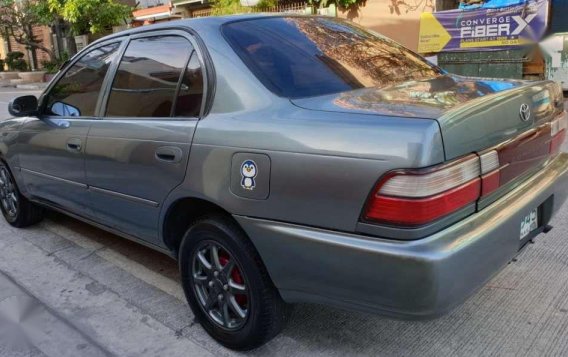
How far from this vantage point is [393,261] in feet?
6.44

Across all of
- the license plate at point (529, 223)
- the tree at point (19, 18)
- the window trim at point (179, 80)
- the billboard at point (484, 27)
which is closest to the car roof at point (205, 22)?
the window trim at point (179, 80)

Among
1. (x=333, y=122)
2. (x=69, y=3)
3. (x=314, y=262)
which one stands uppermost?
(x=69, y=3)

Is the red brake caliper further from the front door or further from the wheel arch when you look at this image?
the front door

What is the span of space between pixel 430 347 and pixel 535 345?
51 cm

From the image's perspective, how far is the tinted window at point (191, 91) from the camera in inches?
109

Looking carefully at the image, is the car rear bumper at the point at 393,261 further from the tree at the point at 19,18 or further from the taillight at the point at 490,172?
the tree at the point at 19,18

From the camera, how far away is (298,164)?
2.16 meters

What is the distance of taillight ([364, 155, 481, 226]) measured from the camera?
1939mm

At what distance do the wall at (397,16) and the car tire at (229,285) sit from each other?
11.1 m

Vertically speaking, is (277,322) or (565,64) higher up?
(565,64)

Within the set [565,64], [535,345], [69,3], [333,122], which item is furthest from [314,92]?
[69,3]

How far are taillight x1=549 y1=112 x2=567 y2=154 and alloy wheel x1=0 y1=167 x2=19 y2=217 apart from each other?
4211mm

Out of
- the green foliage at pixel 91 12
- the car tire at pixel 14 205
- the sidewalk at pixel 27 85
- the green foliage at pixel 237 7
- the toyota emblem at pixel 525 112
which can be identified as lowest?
the car tire at pixel 14 205

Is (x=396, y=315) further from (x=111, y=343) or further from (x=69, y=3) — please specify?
(x=69, y=3)
